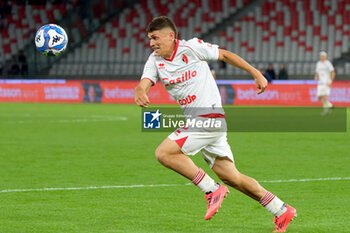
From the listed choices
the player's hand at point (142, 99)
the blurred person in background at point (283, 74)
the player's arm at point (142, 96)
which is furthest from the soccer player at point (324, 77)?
the player's hand at point (142, 99)

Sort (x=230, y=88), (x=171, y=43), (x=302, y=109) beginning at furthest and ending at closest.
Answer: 1. (x=230, y=88)
2. (x=302, y=109)
3. (x=171, y=43)

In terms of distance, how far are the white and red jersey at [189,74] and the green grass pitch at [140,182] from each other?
1143 mm

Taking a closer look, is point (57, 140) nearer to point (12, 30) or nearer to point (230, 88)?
point (230, 88)

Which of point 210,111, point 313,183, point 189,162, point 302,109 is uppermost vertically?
point 210,111

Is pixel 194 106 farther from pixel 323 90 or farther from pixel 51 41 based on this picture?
pixel 323 90

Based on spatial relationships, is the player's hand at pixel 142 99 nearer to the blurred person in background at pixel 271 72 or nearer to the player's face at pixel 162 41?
the player's face at pixel 162 41

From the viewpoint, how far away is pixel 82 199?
8.56 meters

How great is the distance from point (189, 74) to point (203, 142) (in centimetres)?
61

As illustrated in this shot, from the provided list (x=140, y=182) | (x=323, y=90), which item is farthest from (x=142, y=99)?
(x=323, y=90)

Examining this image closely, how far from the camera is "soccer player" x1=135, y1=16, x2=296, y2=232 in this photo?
21.7 ft

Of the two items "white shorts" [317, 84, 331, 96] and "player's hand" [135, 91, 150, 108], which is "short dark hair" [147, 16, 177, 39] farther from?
"white shorts" [317, 84, 331, 96]

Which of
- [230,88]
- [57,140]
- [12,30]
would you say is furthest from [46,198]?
[12,30]

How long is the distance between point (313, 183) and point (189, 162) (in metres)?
3.60

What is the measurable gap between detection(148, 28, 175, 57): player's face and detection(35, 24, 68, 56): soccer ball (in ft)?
13.8
